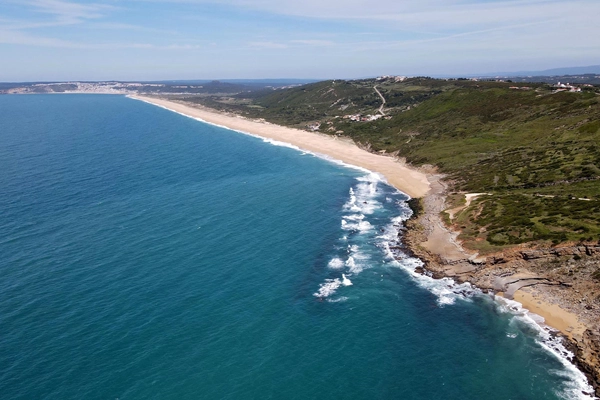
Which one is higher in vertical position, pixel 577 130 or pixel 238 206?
pixel 577 130

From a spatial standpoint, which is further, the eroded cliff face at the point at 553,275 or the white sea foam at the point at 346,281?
the white sea foam at the point at 346,281

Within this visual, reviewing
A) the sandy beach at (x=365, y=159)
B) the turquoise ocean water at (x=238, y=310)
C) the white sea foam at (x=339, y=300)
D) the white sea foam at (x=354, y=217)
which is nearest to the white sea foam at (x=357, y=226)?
the turquoise ocean water at (x=238, y=310)

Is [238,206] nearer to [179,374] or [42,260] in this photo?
[42,260]

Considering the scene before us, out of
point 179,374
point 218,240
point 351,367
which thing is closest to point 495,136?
point 218,240

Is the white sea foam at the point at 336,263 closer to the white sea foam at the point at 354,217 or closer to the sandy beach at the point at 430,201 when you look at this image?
the sandy beach at the point at 430,201

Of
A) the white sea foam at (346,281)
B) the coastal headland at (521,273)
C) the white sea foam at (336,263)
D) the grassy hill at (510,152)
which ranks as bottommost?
the white sea foam at (346,281)
